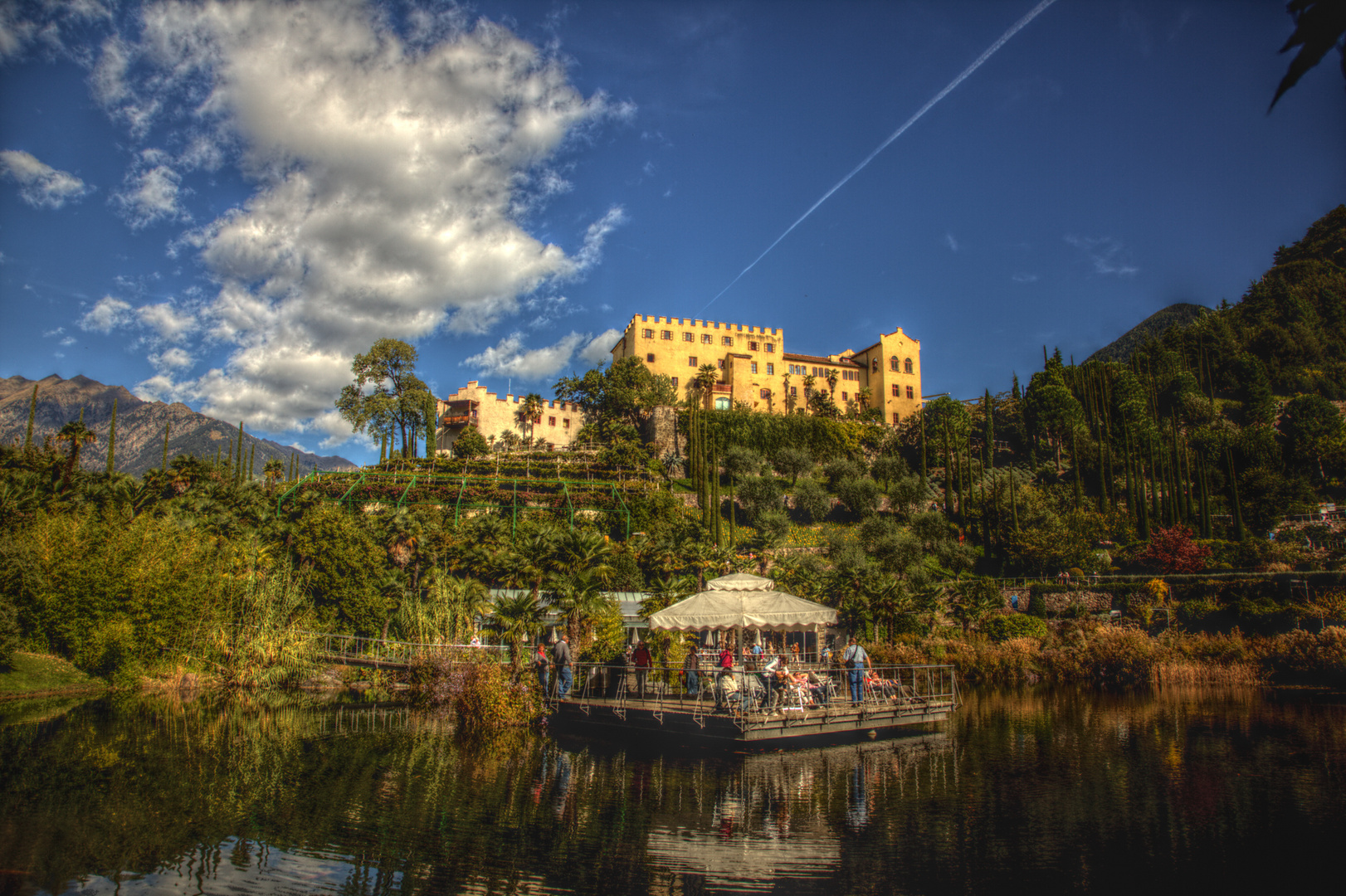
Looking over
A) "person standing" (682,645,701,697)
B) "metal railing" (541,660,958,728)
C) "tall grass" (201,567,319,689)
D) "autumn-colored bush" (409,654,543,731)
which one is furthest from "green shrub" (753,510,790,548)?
"tall grass" (201,567,319,689)

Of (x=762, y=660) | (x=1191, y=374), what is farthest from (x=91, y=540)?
(x=1191, y=374)

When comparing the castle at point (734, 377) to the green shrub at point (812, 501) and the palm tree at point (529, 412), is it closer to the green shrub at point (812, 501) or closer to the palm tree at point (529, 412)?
the palm tree at point (529, 412)

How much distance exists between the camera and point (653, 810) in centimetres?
1165

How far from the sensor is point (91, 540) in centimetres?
2467

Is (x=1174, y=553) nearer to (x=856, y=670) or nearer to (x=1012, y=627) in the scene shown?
(x=1012, y=627)

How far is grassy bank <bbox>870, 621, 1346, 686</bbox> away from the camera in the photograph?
2588cm

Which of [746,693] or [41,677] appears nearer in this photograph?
[746,693]

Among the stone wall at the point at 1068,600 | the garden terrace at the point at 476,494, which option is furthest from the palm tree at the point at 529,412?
the stone wall at the point at 1068,600

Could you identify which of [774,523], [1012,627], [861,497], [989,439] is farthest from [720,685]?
[989,439]

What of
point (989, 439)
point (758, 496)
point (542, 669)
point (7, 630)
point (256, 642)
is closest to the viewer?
point (542, 669)

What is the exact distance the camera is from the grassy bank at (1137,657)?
84.9 ft

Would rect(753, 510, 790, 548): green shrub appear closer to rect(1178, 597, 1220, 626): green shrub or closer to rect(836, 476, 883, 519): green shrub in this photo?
rect(836, 476, 883, 519): green shrub

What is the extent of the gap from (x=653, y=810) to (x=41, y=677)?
892 inches

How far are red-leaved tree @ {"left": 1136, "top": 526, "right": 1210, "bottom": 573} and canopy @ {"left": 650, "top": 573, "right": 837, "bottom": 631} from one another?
98.4 feet
